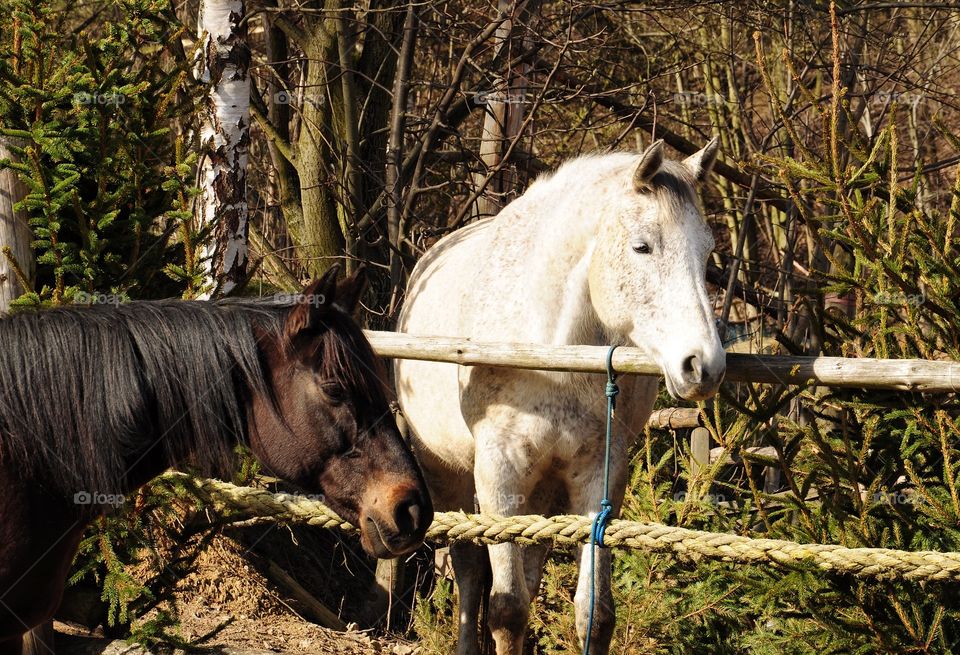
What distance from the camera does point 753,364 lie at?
3.15 meters

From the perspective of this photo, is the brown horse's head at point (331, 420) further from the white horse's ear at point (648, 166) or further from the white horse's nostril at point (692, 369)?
the white horse's ear at point (648, 166)

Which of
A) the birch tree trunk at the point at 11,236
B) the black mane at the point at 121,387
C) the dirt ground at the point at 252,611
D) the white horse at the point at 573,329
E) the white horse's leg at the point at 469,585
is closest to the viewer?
the black mane at the point at 121,387

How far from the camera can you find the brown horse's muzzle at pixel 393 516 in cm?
245

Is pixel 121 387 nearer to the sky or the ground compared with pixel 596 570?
nearer to the sky

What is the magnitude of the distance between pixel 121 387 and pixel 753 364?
194cm

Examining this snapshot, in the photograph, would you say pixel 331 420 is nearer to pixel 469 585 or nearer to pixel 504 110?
pixel 469 585

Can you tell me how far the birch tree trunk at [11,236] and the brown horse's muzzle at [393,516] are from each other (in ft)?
7.16

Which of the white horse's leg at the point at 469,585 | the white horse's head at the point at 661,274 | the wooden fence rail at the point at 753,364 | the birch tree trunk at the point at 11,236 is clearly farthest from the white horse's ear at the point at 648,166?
the birch tree trunk at the point at 11,236

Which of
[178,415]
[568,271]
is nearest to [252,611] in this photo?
[568,271]

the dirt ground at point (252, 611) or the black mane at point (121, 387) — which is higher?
the black mane at point (121, 387)

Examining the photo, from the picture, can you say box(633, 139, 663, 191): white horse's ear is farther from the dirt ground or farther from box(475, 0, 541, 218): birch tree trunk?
the dirt ground

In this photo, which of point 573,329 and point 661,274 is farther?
point 573,329

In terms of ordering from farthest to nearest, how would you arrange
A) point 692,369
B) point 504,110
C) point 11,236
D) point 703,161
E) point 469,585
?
point 504,110 → point 469,585 → point 11,236 → point 703,161 → point 692,369

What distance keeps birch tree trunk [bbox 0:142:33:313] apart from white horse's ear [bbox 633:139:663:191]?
2457 mm
